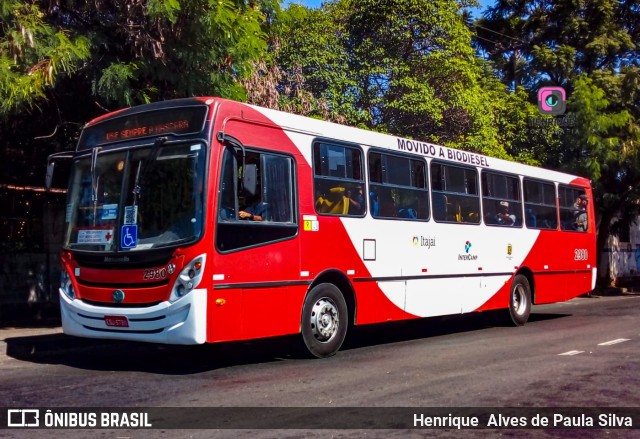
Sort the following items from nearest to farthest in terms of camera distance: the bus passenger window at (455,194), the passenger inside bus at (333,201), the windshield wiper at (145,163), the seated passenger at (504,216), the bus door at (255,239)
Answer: the bus door at (255,239) → the windshield wiper at (145,163) → the passenger inside bus at (333,201) → the bus passenger window at (455,194) → the seated passenger at (504,216)

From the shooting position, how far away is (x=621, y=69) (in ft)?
81.6

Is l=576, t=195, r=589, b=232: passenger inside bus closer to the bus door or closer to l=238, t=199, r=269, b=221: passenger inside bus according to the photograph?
the bus door

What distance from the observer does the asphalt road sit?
632 cm

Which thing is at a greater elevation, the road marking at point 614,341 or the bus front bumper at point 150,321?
the bus front bumper at point 150,321

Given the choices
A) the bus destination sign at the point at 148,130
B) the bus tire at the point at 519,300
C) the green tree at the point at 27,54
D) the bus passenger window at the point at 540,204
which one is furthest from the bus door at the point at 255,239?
the bus passenger window at the point at 540,204

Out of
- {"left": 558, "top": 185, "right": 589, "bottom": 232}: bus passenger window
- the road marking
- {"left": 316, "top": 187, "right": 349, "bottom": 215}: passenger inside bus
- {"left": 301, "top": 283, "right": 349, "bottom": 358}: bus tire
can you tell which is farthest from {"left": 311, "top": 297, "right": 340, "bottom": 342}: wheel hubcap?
{"left": 558, "top": 185, "right": 589, "bottom": 232}: bus passenger window

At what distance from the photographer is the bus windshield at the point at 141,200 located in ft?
27.5

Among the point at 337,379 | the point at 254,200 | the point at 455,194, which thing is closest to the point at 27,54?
the point at 254,200

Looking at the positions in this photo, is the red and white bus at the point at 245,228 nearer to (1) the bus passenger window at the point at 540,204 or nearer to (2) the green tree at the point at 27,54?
(2) the green tree at the point at 27,54

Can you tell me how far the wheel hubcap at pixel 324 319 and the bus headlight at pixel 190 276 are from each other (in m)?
2.04

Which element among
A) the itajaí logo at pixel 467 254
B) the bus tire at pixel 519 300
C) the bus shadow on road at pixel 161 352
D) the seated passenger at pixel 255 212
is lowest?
the bus shadow on road at pixel 161 352

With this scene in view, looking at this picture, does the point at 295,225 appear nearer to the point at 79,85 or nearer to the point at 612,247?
the point at 79,85

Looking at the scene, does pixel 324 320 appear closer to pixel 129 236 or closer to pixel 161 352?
pixel 161 352

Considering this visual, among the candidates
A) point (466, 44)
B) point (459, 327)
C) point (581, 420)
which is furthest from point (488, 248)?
point (466, 44)
